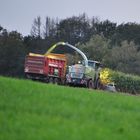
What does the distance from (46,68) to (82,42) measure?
76.6 meters

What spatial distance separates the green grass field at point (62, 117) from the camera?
9.77 meters

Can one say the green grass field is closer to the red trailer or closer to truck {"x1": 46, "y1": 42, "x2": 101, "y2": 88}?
truck {"x1": 46, "y1": 42, "x2": 101, "y2": 88}

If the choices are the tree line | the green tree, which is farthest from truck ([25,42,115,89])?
the green tree

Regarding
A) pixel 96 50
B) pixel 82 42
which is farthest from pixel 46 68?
pixel 82 42

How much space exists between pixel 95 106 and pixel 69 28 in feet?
370

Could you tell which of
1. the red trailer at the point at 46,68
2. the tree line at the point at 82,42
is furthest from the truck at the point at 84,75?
the tree line at the point at 82,42

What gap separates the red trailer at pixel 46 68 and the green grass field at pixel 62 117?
29728mm

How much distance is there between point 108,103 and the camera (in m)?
15.4

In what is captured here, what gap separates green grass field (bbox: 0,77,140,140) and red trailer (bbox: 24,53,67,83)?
29.7 m

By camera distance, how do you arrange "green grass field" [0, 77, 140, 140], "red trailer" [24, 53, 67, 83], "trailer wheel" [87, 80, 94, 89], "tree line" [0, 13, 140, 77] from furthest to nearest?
"tree line" [0, 13, 140, 77]
"red trailer" [24, 53, 67, 83]
"trailer wheel" [87, 80, 94, 89]
"green grass field" [0, 77, 140, 140]

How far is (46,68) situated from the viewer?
45406 millimetres

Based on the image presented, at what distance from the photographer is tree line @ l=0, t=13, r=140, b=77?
279 feet

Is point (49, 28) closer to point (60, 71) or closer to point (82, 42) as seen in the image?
point (82, 42)

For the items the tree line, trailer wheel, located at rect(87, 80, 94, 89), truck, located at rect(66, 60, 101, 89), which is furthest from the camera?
the tree line
